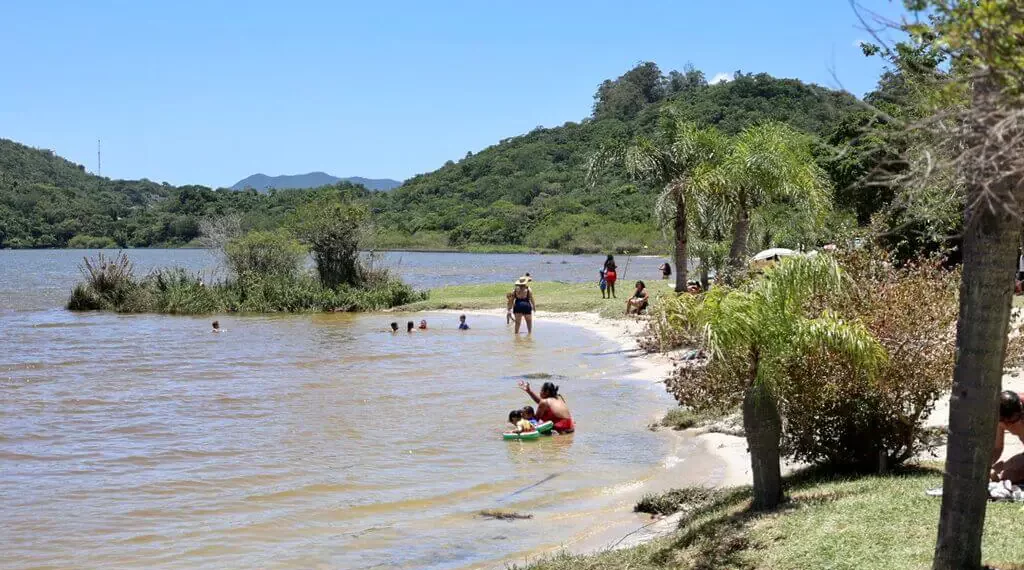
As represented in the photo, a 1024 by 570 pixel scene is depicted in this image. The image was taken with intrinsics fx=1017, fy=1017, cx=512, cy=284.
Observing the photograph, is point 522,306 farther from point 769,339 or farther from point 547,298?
point 769,339

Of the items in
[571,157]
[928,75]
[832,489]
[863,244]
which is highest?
[571,157]

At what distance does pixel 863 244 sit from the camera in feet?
34.1

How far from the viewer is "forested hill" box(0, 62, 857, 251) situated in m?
111

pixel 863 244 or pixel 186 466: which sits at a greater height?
pixel 863 244

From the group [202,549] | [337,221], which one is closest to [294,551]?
[202,549]

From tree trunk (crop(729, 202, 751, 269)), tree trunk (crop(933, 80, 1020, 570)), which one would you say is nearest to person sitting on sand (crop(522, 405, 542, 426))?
tree trunk (crop(933, 80, 1020, 570))

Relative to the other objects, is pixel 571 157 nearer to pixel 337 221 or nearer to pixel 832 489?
pixel 337 221

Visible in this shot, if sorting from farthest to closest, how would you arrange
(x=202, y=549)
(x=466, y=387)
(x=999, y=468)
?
(x=466, y=387) → (x=202, y=549) → (x=999, y=468)

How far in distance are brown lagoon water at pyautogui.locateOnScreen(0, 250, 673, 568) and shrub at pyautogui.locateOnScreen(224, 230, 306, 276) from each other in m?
12.9

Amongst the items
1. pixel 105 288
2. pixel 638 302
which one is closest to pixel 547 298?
pixel 638 302

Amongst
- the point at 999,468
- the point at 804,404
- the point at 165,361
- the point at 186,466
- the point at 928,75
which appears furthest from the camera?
the point at 165,361

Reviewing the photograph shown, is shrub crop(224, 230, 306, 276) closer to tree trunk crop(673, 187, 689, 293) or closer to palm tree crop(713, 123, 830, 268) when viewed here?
tree trunk crop(673, 187, 689, 293)

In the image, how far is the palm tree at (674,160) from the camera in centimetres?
2692

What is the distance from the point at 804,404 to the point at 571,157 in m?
138
